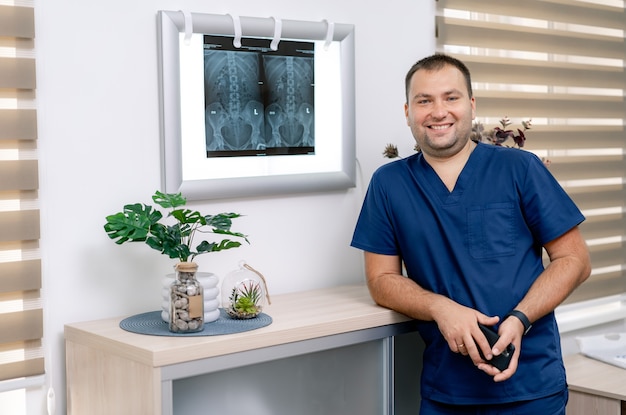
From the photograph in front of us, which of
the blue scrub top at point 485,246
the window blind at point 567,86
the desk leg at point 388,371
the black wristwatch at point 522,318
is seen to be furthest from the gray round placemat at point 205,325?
the window blind at point 567,86

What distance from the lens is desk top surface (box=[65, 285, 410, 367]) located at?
173 cm

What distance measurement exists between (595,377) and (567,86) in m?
1.04

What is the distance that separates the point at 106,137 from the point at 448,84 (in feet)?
2.60

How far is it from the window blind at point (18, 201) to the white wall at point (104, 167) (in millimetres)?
35

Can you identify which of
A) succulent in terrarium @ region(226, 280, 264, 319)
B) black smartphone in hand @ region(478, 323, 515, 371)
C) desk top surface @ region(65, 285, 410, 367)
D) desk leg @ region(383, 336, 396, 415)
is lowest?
desk leg @ region(383, 336, 396, 415)

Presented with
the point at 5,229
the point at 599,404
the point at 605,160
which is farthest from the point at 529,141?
the point at 5,229

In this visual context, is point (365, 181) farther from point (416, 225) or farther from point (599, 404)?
point (599, 404)

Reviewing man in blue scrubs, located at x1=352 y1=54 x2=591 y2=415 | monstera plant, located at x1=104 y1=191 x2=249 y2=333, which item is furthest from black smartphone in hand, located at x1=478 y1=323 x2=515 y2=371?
monstera plant, located at x1=104 y1=191 x2=249 y2=333

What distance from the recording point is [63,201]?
1988mm

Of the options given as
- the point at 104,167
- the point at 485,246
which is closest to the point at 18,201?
the point at 104,167

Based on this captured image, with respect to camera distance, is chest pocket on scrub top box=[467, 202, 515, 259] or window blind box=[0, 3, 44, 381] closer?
window blind box=[0, 3, 44, 381]

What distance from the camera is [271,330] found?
1863 millimetres

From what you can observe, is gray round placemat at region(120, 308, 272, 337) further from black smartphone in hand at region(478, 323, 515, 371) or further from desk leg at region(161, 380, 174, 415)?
black smartphone in hand at region(478, 323, 515, 371)

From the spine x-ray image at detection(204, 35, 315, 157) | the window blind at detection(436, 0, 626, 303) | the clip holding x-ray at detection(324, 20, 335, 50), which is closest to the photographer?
the spine x-ray image at detection(204, 35, 315, 157)
